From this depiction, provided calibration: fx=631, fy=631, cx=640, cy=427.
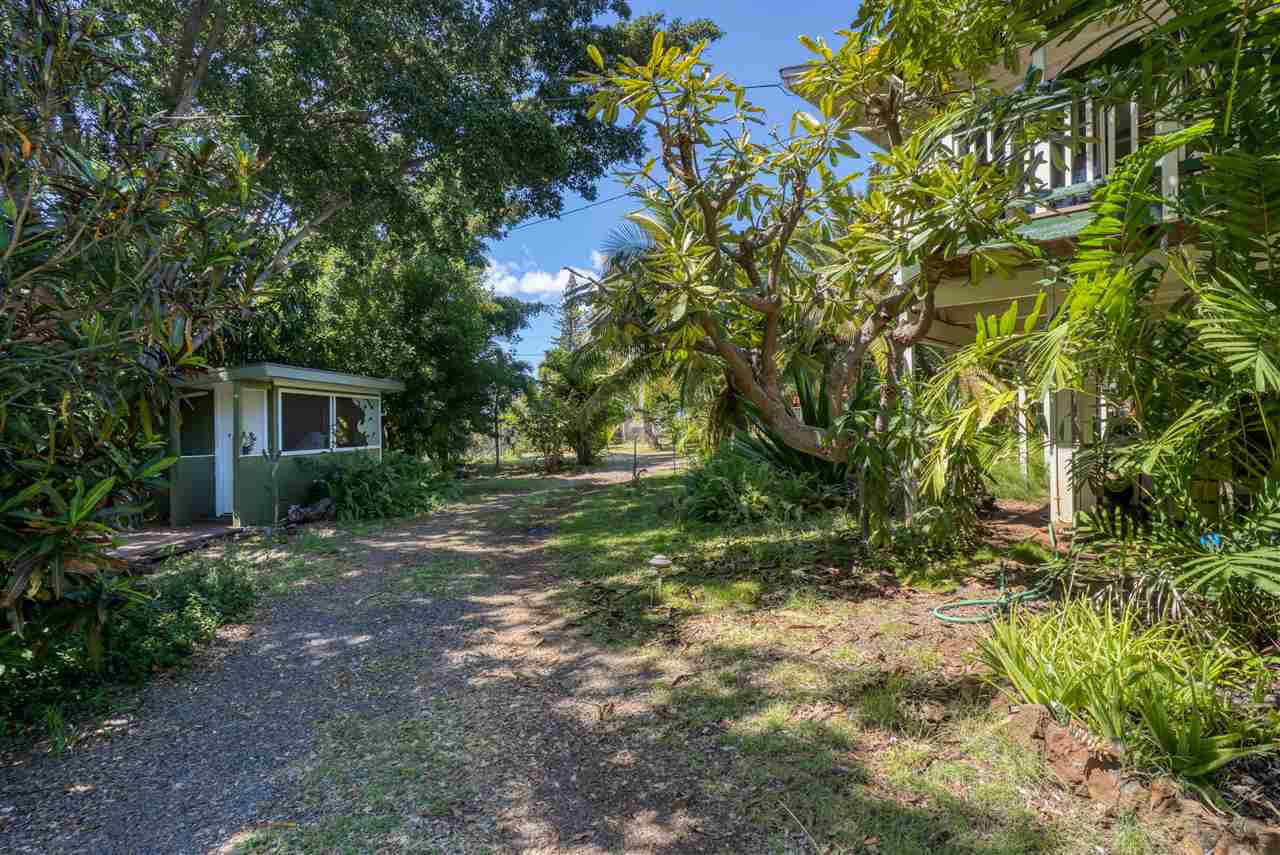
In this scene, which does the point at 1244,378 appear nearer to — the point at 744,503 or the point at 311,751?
the point at 311,751

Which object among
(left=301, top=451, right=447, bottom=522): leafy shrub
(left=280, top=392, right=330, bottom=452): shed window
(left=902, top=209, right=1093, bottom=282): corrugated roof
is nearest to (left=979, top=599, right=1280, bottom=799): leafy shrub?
(left=902, top=209, right=1093, bottom=282): corrugated roof

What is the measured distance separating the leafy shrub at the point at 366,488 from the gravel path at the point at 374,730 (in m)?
5.08

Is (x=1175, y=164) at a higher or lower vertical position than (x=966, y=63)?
lower

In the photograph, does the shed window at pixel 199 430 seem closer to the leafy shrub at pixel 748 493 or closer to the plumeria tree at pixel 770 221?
the leafy shrub at pixel 748 493

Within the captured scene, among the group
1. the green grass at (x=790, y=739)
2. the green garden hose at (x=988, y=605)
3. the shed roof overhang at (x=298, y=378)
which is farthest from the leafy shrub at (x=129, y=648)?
the green garden hose at (x=988, y=605)

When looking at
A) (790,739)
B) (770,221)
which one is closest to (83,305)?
(790,739)

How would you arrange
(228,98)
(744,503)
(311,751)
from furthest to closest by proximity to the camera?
1. (228,98)
2. (744,503)
3. (311,751)

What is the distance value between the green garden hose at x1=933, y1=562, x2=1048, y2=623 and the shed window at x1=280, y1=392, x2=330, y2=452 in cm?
1002

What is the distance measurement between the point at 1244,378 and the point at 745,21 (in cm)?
888

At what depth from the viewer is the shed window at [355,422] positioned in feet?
38.8

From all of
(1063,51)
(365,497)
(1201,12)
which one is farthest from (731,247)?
(365,497)

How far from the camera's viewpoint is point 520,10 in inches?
356

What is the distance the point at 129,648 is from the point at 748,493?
589 centimetres

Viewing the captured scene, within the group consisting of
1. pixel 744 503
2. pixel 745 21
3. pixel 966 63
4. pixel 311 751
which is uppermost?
pixel 745 21
